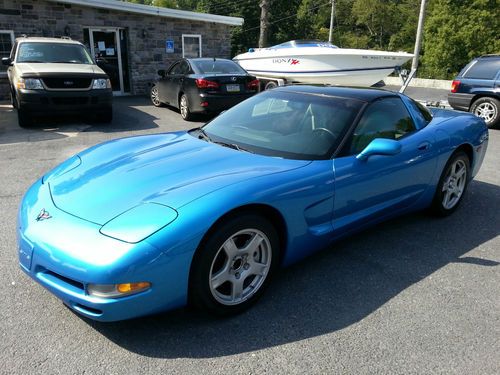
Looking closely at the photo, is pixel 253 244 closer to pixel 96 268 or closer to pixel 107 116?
pixel 96 268

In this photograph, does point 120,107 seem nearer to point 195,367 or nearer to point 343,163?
point 343,163

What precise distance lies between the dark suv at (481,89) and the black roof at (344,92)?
23.8 ft

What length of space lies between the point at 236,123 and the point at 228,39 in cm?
1444

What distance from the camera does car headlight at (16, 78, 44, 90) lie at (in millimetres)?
8469

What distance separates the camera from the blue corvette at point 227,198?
2.34 m

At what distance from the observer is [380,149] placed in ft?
10.8

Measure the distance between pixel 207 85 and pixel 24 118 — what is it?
152 inches

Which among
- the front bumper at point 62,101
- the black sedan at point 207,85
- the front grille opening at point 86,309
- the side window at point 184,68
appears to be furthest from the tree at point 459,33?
the front grille opening at point 86,309

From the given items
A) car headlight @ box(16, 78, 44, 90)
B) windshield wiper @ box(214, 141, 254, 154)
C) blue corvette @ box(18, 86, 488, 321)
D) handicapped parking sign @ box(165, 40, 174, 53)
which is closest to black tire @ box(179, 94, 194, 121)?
car headlight @ box(16, 78, 44, 90)

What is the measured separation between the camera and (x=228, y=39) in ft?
56.9

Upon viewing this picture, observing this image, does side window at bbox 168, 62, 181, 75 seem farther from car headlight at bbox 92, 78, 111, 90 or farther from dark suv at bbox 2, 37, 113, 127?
car headlight at bbox 92, 78, 111, 90

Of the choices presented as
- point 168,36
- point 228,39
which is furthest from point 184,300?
point 228,39

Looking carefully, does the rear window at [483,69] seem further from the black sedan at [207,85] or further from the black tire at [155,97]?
the black tire at [155,97]

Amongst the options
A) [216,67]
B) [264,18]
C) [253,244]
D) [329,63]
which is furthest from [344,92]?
[264,18]
